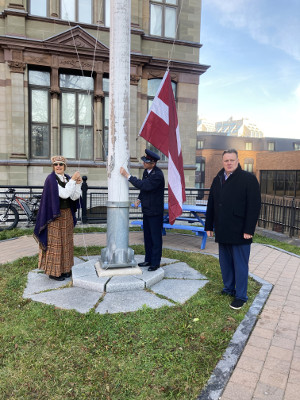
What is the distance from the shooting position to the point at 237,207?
12.0ft

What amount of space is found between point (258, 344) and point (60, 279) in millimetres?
2753

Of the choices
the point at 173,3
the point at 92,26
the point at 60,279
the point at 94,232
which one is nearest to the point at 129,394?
the point at 60,279

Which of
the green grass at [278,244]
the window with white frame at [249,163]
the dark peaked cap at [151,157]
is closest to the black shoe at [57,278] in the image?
the dark peaked cap at [151,157]

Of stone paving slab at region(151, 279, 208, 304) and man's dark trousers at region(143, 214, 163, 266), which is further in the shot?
man's dark trousers at region(143, 214, 163, 266)

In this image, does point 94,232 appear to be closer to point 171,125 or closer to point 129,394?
point 171,125

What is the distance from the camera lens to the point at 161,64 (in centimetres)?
1247

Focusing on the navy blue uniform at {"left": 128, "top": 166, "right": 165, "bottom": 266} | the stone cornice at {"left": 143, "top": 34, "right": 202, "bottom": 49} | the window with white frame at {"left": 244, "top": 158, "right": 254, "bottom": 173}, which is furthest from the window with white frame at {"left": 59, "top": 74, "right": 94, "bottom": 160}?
the window with white frame at {"left": 244, "top": 158, "right": 254, "bottom": 173}

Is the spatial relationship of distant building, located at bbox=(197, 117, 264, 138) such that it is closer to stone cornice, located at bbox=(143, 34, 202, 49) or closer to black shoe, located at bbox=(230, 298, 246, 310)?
stone cornice, located at bbox=(143, 34, 202, 49)

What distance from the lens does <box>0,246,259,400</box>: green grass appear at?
230cm

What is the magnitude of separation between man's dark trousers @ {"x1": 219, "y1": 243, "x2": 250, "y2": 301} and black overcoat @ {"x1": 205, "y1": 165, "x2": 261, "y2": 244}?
0.50ft

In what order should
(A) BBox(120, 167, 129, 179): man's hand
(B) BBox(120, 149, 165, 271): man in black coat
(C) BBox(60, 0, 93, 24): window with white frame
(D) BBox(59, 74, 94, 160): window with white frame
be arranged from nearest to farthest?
(A) BBox(120, 167, 129, 179): man's hand, (B) BBox(120, 149, 165, 271): man in black coat, (C) BBox(60, 0, 93, 24): window with white frame, (D) BBox(59, 74, 94, 160): window with white frame

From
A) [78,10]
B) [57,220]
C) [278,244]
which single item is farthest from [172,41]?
[57,220]

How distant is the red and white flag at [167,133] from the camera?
4.33 meters

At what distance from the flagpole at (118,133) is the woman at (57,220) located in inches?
22.1
